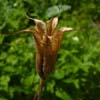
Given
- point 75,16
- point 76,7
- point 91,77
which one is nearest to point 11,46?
point 91,77

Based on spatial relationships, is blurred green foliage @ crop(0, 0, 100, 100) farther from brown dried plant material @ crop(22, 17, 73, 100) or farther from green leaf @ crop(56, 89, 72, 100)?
brown dried plant material @ crop(22, 17, 73, 100)

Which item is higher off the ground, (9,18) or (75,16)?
(9,18)

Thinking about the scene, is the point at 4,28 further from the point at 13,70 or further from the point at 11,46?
the point at 13,70

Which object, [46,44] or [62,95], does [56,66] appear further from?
[46,44]


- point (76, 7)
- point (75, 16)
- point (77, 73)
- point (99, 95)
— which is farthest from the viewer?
point (76, 7)

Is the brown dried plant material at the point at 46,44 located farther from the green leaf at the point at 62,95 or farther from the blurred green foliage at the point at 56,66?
the green leaf at the point at 62,95

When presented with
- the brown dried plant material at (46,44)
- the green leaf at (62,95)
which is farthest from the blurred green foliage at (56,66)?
the brown dried plant material at (46,44)

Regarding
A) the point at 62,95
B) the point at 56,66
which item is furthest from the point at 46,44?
the point at 56,66

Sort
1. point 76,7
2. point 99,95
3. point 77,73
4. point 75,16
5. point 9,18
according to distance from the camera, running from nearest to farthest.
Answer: point 77,73
point 99,95
point 9,18
point 75,16
point 76,7
